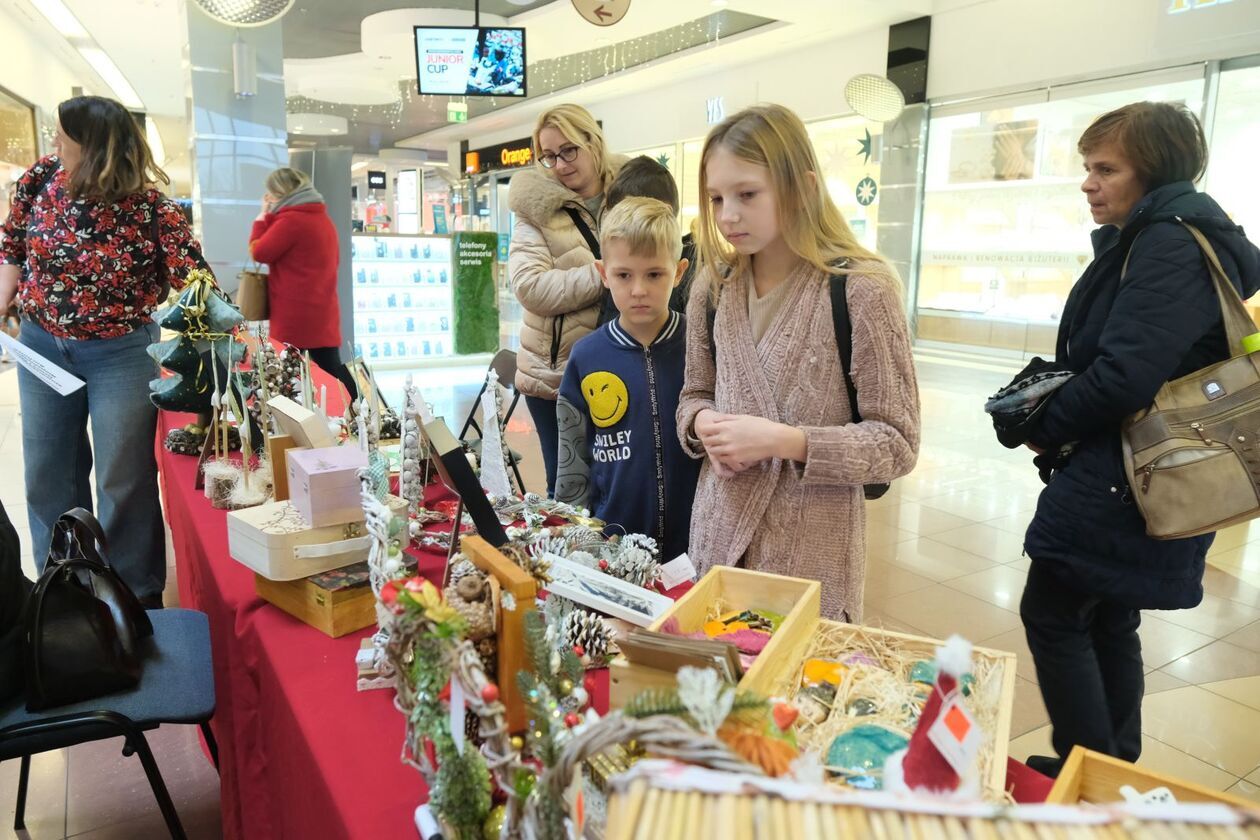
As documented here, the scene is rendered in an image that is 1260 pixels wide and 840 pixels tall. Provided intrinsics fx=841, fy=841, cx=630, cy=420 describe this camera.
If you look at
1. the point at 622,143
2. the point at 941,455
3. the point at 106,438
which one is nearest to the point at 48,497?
the point at 106,438

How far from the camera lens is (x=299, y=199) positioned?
4707 millimetres

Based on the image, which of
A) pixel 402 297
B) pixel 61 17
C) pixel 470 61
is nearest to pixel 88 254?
pixel 470 61

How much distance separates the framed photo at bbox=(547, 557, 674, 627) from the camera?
116cm

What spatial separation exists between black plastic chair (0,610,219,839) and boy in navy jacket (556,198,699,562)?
882 millimetres

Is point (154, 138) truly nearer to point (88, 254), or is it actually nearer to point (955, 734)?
point (88, 254)

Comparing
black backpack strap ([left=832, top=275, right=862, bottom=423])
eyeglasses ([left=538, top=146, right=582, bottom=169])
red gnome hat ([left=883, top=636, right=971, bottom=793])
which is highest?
eyeglasses ([left=538, top=146, right=582, bottom=169])

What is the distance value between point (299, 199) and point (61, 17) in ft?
21.0

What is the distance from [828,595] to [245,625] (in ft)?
3.21

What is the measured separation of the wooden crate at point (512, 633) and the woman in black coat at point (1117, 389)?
1.36 m

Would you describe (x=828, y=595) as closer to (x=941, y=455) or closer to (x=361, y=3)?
(x=941, y=455)

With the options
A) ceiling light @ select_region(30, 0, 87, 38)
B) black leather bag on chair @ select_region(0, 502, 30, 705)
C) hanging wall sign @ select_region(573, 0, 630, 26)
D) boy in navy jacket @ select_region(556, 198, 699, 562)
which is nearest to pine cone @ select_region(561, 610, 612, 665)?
boy in navy jacket @ select_region(556, 198, 699, 562)

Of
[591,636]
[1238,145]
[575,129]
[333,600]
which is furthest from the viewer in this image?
[1238,145]

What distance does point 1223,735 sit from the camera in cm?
251

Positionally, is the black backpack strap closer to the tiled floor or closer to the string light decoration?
the tiled floor
